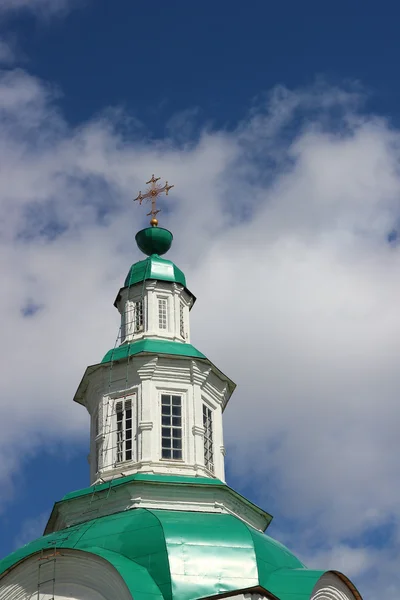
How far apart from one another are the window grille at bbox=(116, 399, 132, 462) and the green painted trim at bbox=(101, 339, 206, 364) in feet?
3.60

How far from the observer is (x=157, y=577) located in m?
18.0

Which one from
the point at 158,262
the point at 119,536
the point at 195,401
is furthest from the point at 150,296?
the point at 119,536

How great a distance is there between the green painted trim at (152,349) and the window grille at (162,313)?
0.67 meters

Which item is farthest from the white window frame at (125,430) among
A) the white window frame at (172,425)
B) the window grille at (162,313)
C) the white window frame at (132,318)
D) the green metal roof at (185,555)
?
the green metal roof at (185,555)

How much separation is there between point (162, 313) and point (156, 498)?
544cm

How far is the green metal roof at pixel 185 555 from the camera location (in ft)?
58.7

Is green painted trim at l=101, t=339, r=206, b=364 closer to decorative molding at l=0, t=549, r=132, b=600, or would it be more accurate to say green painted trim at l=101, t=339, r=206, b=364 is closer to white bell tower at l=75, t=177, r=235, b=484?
white bell tower at l=75, t=177, r=235, b=484

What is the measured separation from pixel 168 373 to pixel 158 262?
355 centimetres

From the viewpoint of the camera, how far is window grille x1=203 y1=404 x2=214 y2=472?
75.4ft

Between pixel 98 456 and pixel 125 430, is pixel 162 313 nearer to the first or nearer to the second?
pixel 125 430

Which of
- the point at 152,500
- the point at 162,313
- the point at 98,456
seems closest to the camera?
the point at 152,500

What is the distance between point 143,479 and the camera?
20969 mm

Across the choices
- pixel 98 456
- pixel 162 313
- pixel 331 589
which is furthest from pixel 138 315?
pixel 331 589

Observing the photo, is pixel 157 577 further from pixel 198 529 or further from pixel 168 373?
pixel 168 373
